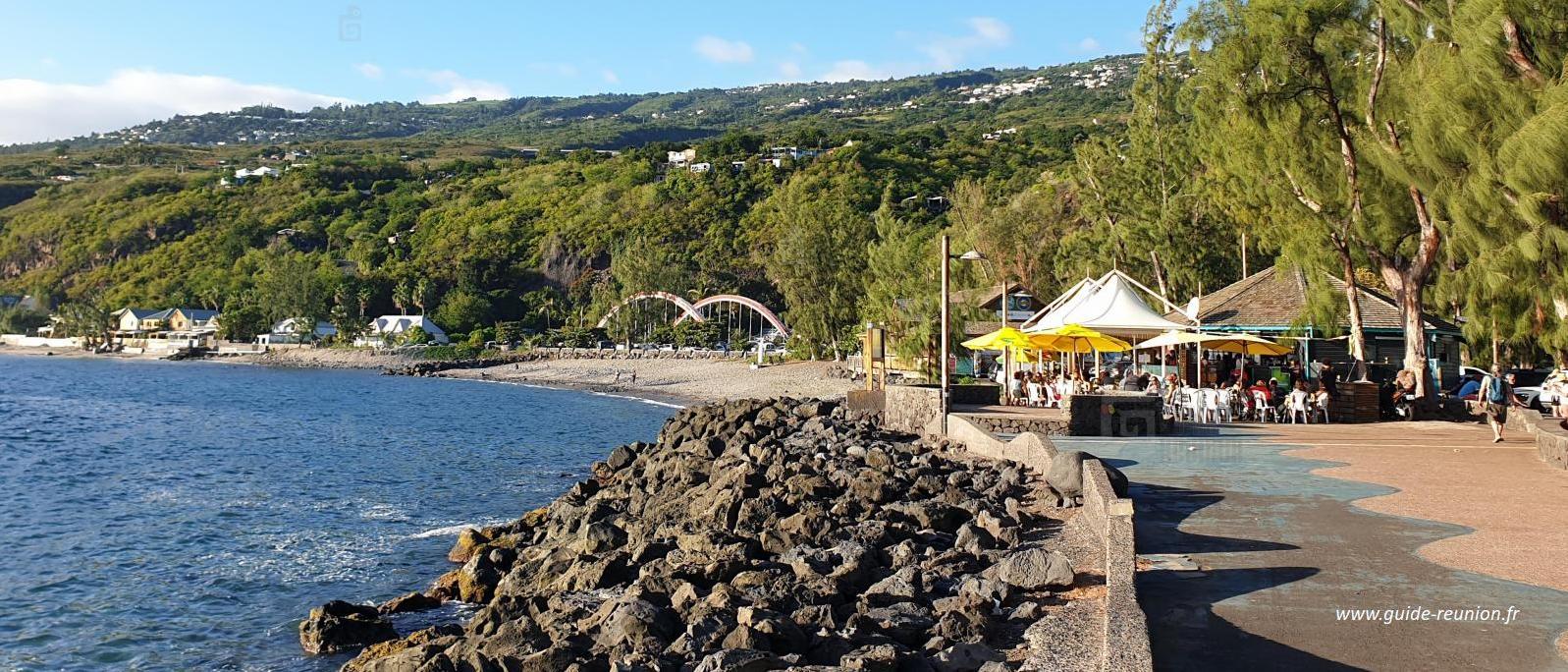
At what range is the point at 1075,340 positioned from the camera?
24.9 meters

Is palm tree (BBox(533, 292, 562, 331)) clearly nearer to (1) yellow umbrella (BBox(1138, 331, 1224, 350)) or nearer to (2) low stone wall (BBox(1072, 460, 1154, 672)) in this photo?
(1) yellow umbrella (BBox(1138, 331, 1224, 350))

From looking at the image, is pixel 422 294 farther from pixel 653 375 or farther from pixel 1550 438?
pixel 1550 438

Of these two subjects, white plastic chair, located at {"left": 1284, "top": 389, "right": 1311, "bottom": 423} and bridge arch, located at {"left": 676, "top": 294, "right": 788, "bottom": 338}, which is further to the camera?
bridge arch, located at {"left": 676, "top": 294, "right": 788, "bottom": 338}

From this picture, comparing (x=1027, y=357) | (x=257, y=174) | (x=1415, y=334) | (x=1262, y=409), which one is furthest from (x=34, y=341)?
(x=1415, y=334)

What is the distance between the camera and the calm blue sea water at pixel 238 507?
14203mm

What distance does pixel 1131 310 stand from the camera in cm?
2336

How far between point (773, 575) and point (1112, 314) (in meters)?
14.6

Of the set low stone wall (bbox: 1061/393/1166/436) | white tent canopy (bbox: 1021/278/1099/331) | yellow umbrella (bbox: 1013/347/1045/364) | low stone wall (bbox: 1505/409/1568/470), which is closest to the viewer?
low stone wall (bbox: 1505/409/1568/470)

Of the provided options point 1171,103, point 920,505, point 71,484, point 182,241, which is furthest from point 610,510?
point 182,241

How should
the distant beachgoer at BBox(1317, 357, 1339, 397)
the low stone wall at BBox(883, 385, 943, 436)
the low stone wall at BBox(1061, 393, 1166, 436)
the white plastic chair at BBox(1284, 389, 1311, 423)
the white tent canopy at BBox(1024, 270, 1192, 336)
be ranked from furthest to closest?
the distant beachgoer at BBox(1317, 357, 1339, 397) < the white tent canopy at BBox(1024, 270, 1192, 336) < the white plastic chair at BBox(1284, 389, 1311, 423) < the low stone wall at BBox(883, 385, 943, 436) < the low stone wall at BBox(1061, 393, 1166, 436)

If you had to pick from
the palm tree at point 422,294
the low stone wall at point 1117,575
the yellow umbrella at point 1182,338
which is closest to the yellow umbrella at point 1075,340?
the yellow umbrella at point 1182,338

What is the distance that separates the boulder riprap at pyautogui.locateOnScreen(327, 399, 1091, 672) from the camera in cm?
793

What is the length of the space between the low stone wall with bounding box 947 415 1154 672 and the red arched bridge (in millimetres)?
77618
